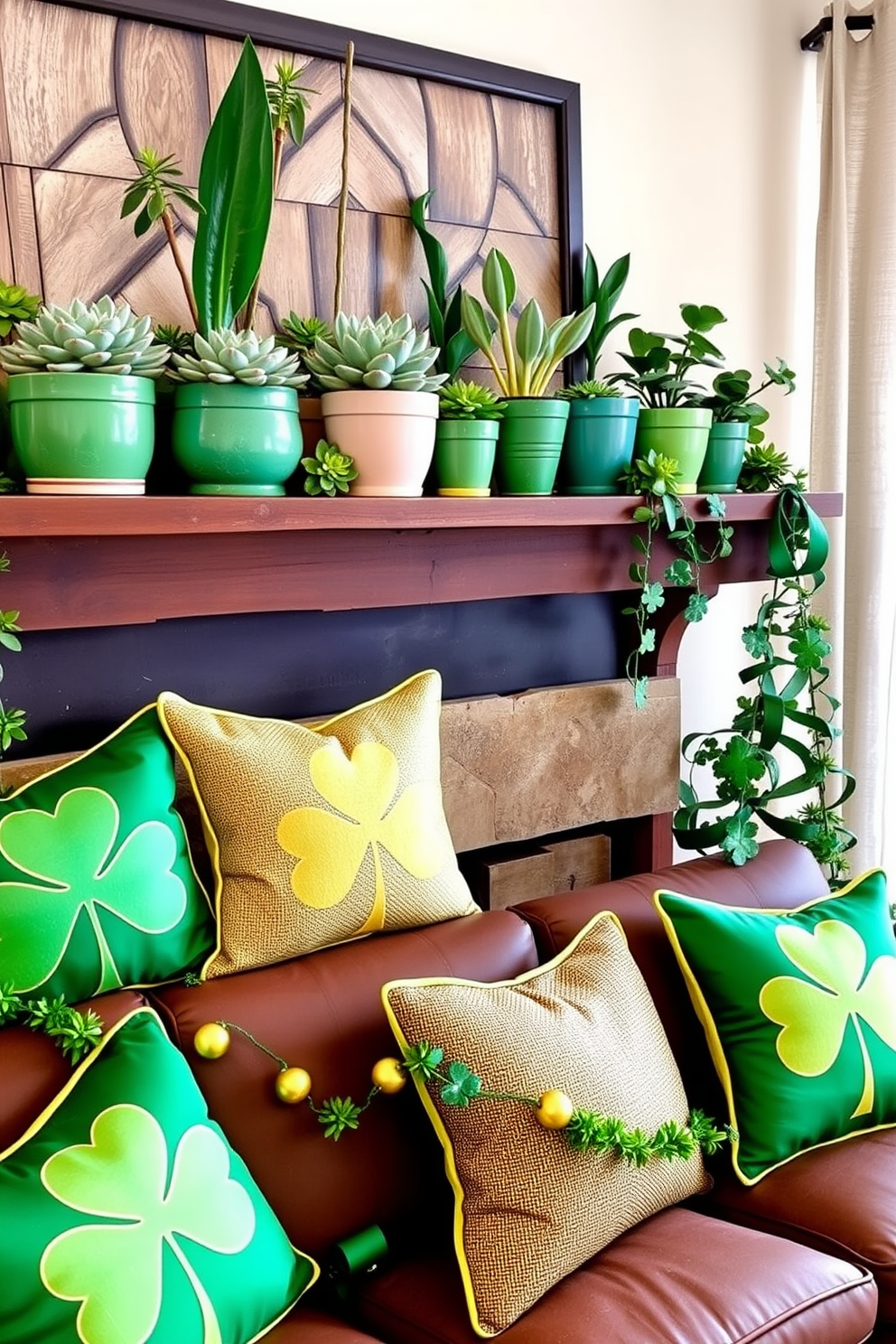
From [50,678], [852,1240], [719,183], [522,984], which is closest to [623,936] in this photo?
[522,984]

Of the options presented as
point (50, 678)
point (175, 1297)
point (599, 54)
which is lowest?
point (175, 1297)

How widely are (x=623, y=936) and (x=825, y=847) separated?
23.0 inches

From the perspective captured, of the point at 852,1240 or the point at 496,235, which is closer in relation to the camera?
the point at 852,1240

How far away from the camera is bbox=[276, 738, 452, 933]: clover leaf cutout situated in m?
1.37

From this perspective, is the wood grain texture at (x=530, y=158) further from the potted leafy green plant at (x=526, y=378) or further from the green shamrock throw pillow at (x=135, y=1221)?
the green shamrock throw pillow at (x=135, y=1221)

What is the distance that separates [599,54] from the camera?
1860 millimetres

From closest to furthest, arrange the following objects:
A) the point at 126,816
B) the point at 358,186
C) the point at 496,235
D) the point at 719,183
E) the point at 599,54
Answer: the point at 126,816 < the point at 358,186 < the point at 496,235 < the point at 599,54 < the point at 719,183

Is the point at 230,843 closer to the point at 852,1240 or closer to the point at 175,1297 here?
the point at 175,1297

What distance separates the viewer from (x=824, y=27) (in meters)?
2.12

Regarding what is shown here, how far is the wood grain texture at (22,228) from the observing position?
1.36 metres

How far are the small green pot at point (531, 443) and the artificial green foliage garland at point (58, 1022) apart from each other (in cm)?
86

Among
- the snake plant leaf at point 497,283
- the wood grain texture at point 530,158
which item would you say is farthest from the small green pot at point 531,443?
the wood grain texture at point 530,158

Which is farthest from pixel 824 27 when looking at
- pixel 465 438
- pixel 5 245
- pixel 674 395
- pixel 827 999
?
pixel 827 999

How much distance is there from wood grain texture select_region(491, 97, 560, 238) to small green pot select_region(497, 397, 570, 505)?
1.13 ft
